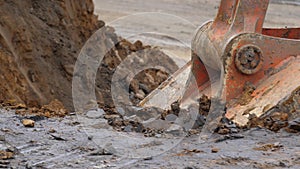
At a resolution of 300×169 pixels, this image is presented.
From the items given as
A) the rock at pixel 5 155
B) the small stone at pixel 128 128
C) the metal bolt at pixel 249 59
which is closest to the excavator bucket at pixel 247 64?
the metal bolt at pixel 249 59

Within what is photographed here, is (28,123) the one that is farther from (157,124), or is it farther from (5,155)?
(157,124)

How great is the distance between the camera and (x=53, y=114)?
5457mm

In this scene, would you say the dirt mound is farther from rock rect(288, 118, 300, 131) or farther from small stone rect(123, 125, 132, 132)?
rock rect(288, 118, 300, 131)

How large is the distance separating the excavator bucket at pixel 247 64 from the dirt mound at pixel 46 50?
1699 millimetres

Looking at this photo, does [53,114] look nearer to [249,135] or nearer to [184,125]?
[184,125]

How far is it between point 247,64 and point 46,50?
13.2 feet

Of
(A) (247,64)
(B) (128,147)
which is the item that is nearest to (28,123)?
(B) (128,147)

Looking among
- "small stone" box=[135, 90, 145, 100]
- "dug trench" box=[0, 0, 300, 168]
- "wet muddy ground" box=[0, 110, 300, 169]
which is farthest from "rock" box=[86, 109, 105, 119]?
"small stone" box=[135, 90, 145, 100]

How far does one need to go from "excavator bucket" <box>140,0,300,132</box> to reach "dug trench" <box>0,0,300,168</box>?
197 millimetres

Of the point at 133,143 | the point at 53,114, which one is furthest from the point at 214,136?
the point at 53,114

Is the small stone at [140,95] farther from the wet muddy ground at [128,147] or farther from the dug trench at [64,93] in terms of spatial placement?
the wet muddy ground at [128,147]

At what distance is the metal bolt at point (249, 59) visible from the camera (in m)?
5.66

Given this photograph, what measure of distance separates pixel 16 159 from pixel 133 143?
2.89ft

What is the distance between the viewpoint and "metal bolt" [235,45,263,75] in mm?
5656
